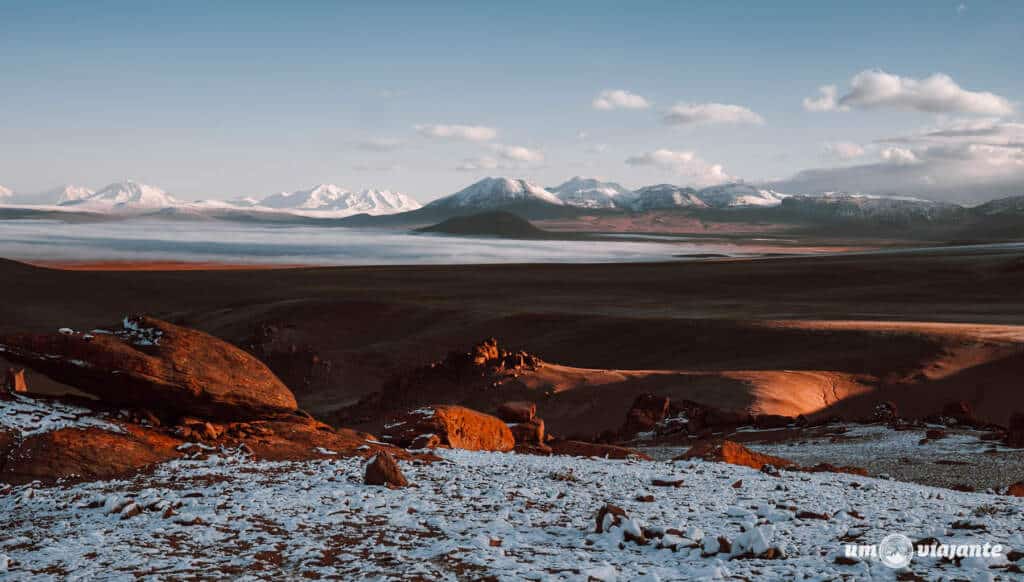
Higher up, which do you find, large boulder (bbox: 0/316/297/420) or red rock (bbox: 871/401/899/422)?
large boulder (bbox: 0/316/297/420)

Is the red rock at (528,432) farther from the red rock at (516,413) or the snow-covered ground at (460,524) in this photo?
the snow-covered ground at (460,524)

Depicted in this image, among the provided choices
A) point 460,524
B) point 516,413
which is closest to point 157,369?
point 460,524

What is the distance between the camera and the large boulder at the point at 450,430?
12.9 m

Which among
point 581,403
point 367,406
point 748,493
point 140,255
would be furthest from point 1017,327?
point 140,255

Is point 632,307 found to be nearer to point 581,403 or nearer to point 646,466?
point 581,403

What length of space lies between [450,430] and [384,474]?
183 inches

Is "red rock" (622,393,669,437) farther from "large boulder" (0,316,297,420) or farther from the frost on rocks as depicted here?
the frost on rocks

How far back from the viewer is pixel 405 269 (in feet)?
290

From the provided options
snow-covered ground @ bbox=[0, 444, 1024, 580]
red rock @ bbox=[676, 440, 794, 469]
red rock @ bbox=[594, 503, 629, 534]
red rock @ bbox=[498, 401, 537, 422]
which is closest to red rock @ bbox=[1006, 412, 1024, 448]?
red rock @ bbox=[676, 440, 794, 469]

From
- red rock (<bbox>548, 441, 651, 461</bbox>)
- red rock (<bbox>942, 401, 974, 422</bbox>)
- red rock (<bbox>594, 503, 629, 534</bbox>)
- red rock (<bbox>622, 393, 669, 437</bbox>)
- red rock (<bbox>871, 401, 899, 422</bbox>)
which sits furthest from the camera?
red rock (<bbox>622, 393, 669, 437</bbox>)

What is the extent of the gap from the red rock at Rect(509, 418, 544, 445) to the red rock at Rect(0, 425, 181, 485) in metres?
7.27

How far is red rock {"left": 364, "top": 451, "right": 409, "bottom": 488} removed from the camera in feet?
28.9

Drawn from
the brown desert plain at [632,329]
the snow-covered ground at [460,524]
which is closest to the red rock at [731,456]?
the snow-covered ground at [460,524]

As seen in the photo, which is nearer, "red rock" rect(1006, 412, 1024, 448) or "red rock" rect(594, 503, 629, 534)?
"red rock" rect(594, 503, 629, 534)
